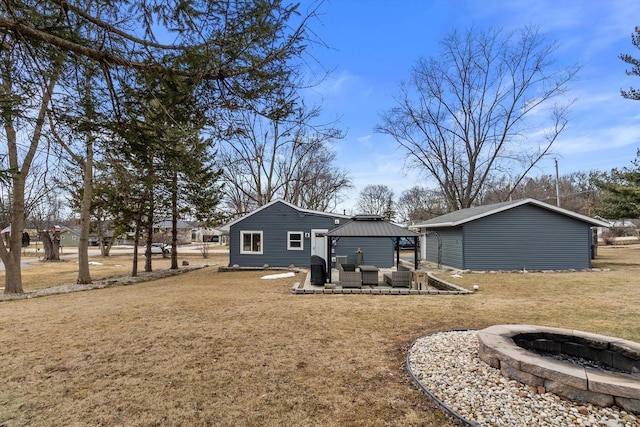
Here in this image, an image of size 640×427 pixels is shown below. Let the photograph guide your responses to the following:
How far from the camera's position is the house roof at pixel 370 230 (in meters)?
10.1

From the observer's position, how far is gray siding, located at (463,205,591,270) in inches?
566

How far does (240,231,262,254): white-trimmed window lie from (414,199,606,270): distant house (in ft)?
26.0

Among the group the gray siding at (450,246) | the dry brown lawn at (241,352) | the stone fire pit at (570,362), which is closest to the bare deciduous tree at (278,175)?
the gray siding at (450,246)

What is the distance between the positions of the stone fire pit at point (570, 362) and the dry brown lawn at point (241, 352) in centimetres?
98

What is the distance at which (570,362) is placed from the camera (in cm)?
348

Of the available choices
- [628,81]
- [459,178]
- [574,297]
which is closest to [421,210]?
[459,178]

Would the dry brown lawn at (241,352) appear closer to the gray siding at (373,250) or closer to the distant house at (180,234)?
the gray siding at (373,250)

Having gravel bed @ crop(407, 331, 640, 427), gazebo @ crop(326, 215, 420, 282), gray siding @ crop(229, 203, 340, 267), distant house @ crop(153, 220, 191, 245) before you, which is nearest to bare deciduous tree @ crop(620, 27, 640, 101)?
gazebo @ crop(326, 215, 420, 282)

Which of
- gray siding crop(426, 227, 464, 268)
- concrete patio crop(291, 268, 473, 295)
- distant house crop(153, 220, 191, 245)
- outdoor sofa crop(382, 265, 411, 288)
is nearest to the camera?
concrete patio crop(291, 268, 473, 295)

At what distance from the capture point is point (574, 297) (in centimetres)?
820

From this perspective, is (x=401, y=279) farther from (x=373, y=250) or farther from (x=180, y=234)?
(x=180, y=234)

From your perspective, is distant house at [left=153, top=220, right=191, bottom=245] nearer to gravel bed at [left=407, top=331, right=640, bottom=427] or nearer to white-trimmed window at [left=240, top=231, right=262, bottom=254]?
white-trimmed window at [left=240, top=231, right=262, bottom=254]

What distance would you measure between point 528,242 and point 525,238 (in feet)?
0.72

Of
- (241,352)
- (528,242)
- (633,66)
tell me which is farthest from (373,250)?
(633,66)
